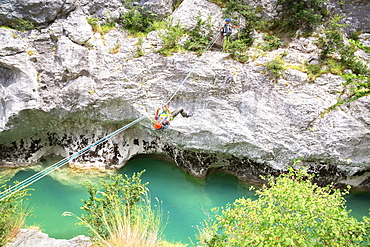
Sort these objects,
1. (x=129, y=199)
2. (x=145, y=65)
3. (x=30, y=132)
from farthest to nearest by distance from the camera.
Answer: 1. (x=30, y=132)
2. (x=145, y=65)
3. (x=129, y=199)

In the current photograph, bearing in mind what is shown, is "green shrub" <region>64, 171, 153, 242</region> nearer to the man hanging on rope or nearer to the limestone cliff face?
the limestone cliff face

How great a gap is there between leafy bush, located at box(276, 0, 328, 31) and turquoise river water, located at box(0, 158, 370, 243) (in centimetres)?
608

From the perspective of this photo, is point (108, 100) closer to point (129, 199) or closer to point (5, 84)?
point (5, 84)

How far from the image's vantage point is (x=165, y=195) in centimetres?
809

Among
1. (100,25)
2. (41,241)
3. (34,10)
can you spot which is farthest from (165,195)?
(34,10)

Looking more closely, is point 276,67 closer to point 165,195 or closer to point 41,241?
point 165,195

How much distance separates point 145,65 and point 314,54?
5.74 meters

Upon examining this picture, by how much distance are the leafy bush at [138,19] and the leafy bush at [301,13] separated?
501 cm

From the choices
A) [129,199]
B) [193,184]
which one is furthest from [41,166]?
[129,199]

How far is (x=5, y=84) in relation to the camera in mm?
8102

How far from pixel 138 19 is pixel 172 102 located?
3.85m

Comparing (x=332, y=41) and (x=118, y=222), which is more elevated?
(x=332, y=41)

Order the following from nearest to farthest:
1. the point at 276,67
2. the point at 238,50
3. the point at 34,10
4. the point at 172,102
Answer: the point at 276,67 → the point at 238,50 → the point at 172,102 → the point at 34,10

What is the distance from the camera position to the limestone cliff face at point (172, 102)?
21.7ft
